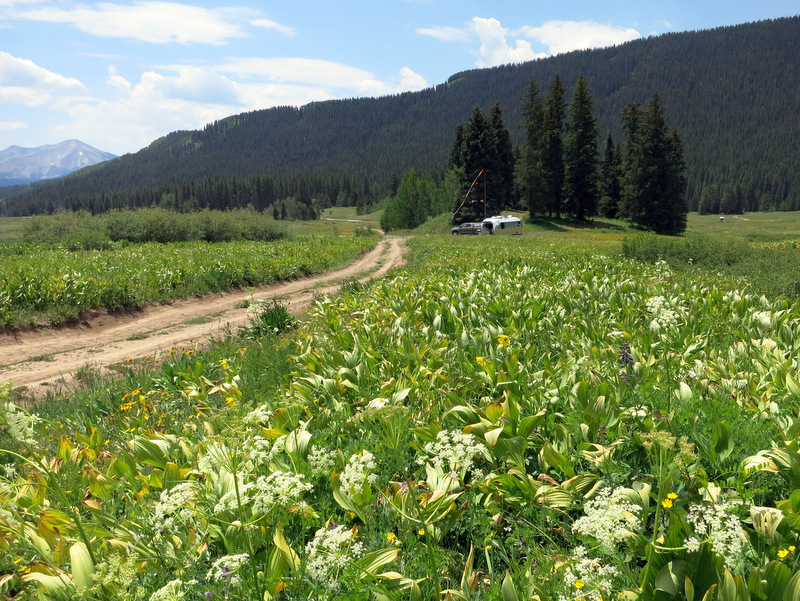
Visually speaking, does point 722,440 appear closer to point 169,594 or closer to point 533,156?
point 169,594

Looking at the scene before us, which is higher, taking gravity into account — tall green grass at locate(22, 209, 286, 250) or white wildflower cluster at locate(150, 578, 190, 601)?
tall green grass at locate(22, 209, 286, 250)

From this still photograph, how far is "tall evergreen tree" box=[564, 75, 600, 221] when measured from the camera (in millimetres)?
60500

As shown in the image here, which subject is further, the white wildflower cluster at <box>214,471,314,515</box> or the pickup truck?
the pickup truck

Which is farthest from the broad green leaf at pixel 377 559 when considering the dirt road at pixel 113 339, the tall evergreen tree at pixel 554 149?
the tall evergreen tree at pixel 554 149

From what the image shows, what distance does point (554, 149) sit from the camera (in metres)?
60.5

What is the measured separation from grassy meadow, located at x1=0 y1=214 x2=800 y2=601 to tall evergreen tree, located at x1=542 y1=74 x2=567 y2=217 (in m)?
58.9

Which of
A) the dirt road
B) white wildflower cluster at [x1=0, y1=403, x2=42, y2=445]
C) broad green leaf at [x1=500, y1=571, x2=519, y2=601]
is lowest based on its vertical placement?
the dirt road

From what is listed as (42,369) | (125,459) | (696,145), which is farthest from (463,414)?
(696,145)

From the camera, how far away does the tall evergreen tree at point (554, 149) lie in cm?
6009

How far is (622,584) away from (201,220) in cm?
4294

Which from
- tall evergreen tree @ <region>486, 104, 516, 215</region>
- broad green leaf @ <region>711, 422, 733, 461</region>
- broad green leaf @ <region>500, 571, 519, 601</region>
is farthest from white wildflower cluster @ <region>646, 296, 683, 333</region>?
tall evergreen tree @ <region>486, 104, 516, 215</region>

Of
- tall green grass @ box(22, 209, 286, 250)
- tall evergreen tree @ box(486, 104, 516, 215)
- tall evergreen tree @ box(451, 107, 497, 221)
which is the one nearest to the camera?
tall green grass @ box(22, 209, 286, 250)

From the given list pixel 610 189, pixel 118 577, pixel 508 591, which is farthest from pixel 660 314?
pixel 610 189

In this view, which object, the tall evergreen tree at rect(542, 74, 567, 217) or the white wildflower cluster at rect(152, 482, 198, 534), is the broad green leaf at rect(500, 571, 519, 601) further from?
the tall evergreen tree at rect(542, 74, 567, 217)
